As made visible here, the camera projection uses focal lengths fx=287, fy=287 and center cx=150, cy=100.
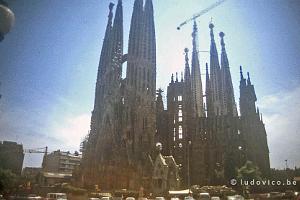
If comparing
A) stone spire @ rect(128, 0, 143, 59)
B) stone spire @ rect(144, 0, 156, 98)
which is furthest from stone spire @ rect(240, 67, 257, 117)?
stone spire @ rect(128, 0, 143, 59)

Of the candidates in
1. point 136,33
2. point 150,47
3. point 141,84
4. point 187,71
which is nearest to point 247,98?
point 187,71

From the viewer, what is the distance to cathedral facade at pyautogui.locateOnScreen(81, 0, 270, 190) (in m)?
42.5

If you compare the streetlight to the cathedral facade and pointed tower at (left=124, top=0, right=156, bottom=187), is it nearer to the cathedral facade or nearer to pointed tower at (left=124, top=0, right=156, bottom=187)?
the cathedral facade

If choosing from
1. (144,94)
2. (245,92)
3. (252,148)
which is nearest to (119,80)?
(144,94)

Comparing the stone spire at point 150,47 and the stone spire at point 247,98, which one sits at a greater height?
the stone spire at point 150,47

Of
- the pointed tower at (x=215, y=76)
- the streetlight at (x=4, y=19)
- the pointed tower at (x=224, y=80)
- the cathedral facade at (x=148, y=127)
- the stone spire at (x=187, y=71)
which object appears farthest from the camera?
the pointed tower at (x=215, y=76)

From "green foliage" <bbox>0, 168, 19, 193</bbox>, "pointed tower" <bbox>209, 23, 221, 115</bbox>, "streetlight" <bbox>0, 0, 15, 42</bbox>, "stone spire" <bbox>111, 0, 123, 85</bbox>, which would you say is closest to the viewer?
"streetlight" <bbox>0, 0, 15, 42</bbox>

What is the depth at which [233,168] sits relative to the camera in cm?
4106

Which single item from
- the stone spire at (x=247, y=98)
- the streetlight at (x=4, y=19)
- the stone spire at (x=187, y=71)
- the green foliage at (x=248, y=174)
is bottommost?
the green foliage at (x=248, y=174)

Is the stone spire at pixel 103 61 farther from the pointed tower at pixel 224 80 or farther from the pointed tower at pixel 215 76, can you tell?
the pointed tower at pixel 224 80

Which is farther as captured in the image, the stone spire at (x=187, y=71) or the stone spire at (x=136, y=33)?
the stone spire at (x=187, y=71)

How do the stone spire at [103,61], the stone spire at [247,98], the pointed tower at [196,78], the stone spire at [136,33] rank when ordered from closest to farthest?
the stone spire at [247,98], the stone spire at [136,33], the stone spire at [103,61], the pointed tower at [196,78]

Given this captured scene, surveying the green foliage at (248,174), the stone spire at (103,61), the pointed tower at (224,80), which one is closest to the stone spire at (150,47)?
the stone spire at (103,61)

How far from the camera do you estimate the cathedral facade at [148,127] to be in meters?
42.5
